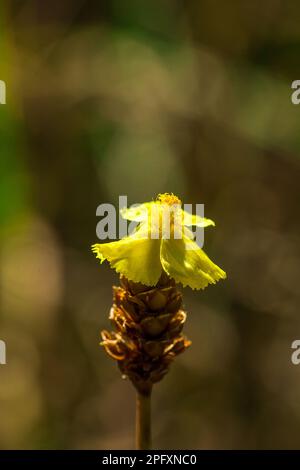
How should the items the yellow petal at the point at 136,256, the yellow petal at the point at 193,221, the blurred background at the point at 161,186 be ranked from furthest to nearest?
the blurred background at the point at 161,186 < the yellow petal at the point at 193,221 < the yellow petal at the point at 136,256

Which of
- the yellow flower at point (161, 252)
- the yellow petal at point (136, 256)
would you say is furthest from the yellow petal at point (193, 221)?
the yellow petal at point (136, 256)

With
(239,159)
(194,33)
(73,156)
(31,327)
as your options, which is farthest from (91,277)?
(194,33)

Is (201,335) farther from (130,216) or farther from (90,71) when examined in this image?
(130,216)

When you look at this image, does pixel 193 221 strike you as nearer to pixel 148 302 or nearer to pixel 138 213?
pixel 138 213

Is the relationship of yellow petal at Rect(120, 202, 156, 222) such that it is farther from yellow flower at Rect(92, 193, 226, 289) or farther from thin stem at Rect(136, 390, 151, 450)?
thin stem at Rect(136, 390, 151, 450)

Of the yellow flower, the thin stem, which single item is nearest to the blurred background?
the yellow flower

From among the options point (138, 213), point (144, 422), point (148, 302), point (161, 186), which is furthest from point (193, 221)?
point (161, 186)

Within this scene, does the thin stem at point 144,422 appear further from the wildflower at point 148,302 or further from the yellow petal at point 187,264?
the yellow petal at point 187,264
